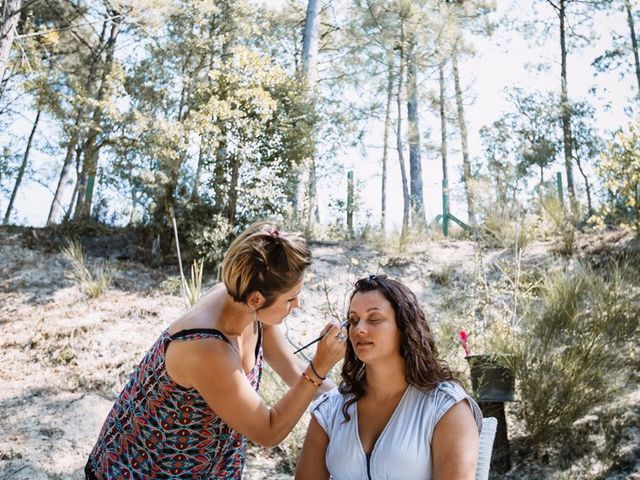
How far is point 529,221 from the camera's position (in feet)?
24.6

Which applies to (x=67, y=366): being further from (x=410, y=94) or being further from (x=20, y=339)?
(x=410, y=94)

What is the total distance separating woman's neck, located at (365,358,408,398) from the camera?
5.94 feet

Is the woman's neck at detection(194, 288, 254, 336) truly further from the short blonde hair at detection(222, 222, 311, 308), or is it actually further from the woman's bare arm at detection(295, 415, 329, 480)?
the woman's bare arm at detection(295, 415, 329, 480)

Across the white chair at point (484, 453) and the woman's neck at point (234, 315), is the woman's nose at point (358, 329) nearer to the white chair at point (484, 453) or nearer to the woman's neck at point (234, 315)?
the woman's neck at point (234, 315)

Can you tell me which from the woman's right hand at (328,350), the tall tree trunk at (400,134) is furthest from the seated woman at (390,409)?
the tall tree trunk at (400,134)

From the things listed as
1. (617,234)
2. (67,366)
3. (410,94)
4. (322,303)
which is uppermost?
(410,94)

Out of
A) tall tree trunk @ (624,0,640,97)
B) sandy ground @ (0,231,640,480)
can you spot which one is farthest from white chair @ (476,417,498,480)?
tall tree trunk @ (624,0,640,97)

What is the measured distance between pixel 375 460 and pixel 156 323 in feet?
14.6

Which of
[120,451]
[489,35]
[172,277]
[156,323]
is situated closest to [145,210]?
[172,277]

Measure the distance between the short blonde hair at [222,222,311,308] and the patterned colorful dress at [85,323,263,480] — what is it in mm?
148

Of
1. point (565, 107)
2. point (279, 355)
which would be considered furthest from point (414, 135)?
point (279, 355)

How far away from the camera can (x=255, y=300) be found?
5.41 feet

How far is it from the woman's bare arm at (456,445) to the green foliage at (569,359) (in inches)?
91.7

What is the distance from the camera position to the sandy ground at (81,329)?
12.8 ft
